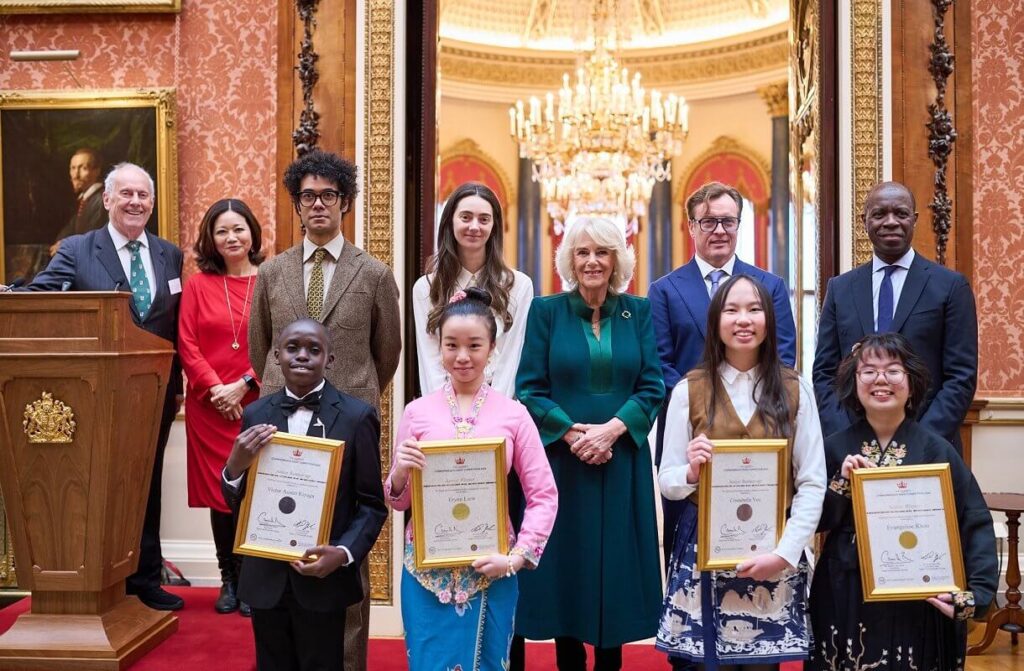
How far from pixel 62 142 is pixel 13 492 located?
8.17 ft

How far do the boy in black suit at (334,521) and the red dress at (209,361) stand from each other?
1625 millimetres

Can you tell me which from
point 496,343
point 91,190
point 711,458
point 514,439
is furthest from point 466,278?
point 91,190

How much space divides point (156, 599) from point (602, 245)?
2849 mm

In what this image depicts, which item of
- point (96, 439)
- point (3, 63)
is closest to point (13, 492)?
point (96, 439)

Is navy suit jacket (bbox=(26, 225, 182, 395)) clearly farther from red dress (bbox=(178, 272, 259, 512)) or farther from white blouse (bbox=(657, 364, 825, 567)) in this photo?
white blouse (bbox=(657, 364, 825, 567))

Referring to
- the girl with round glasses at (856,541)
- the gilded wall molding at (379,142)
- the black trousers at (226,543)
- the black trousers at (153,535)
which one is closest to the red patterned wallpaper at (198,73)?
the gilded wall molding at (379,142)

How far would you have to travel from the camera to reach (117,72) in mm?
5559

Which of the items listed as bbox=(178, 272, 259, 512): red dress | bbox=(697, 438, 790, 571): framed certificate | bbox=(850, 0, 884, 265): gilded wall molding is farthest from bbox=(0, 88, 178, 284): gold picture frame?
bbox=(697, 438, 790, 571): framed certificate

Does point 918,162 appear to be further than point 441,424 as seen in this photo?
Yes

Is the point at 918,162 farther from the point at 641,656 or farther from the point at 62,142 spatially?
the point at 62,142

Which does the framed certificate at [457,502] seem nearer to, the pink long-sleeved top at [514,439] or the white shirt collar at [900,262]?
the pink long-sleeved top at [514,439]

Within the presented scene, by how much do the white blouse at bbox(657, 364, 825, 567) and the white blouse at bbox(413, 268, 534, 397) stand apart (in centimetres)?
67

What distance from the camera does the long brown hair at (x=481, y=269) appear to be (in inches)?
135

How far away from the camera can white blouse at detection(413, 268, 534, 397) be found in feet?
11.1
